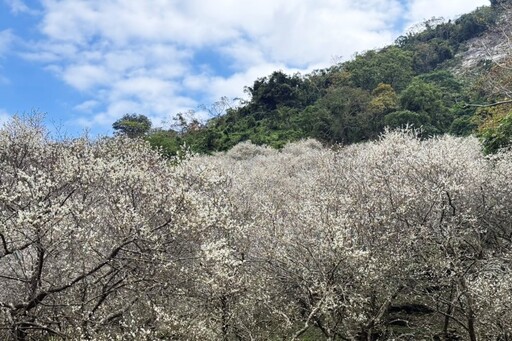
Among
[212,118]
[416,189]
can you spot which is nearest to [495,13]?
[212,118]

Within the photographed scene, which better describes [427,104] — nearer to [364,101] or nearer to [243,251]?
[364,101]

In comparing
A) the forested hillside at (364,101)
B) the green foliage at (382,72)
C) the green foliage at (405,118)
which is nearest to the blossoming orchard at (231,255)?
the forested hillside at (364,101)

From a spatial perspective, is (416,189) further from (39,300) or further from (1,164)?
(1,164)

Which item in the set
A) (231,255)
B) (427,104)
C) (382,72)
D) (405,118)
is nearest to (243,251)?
(231,255)

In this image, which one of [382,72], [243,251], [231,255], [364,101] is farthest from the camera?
[382,72]

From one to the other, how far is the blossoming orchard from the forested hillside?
16229 millimetres

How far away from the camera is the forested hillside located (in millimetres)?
44531

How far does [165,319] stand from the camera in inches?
354

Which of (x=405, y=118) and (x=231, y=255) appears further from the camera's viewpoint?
(x=405, y=118)

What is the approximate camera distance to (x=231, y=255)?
12.1m

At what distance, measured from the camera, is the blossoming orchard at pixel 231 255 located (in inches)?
372

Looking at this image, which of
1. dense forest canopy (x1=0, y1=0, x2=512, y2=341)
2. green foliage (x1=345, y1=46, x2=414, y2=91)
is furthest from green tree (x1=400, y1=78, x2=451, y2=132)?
dense forest canopy (x1=0, y1=0, x2=512, y2=341)

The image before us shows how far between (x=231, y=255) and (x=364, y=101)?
→ 1555 inches

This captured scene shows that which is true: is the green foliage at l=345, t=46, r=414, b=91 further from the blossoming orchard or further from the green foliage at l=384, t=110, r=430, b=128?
the blossoming orchard
